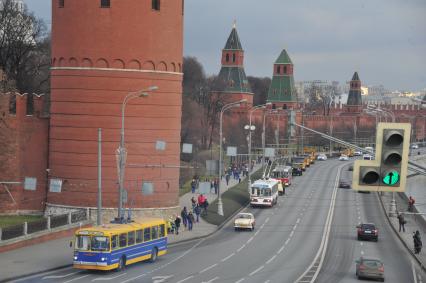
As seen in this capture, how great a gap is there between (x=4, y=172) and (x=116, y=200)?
7.18m

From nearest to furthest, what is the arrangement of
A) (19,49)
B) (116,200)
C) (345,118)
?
1. (116,200)
2. (19,49)
3. (345,118)

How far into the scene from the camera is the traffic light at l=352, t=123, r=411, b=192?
48.9 feet

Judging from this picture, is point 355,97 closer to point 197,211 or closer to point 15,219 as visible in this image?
point 197,211

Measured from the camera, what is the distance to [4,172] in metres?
50.4

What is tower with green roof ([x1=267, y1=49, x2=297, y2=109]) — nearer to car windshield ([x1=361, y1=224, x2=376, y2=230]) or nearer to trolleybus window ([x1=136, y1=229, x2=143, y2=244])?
car windshield ([x1=361, y1=224, x2=376, y2=230])

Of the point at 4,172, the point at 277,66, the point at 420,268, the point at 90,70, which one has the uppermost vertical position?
the point at 277,66

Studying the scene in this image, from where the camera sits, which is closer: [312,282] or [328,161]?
[312,282]

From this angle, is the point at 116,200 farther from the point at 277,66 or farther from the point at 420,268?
the point at 277,66

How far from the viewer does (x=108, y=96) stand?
48.3 meters

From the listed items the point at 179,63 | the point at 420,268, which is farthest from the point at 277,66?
the point at 420,268

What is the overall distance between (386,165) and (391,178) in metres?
0.25

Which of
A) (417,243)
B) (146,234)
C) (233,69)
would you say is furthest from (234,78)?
(146,234)

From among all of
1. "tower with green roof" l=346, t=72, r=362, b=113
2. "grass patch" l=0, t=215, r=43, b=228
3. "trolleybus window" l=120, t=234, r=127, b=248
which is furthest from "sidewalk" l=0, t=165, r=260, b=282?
"tower with green roof" l=346, t=72, r=362, b=113

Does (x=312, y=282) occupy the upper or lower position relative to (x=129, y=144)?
lower
